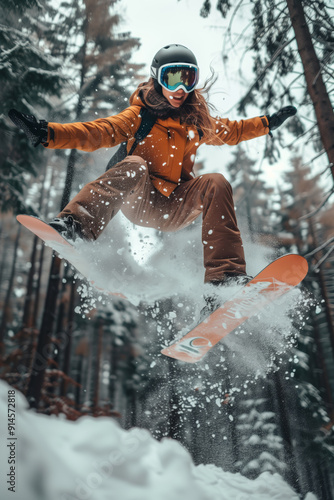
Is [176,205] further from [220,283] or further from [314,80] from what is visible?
[314,80]

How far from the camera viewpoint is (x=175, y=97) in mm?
3537

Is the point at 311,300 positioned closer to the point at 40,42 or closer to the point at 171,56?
the point at 171,56

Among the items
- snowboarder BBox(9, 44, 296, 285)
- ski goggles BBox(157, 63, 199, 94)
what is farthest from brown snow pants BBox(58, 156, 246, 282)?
ski goggles BBox(157, 63, 199, 94)

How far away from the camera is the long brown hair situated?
355 centimetres

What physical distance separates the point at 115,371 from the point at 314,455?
9.16 meters

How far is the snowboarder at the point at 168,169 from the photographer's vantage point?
3.18 meters

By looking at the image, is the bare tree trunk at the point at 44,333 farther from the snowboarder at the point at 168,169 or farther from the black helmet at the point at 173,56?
the black helmet at the point at 173,56

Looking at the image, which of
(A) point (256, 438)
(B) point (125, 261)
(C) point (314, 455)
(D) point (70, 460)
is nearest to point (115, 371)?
(A) point (256, 438)

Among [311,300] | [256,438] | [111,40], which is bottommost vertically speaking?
[256,438]

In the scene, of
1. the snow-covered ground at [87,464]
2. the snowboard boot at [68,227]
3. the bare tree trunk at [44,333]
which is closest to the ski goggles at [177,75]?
the snowboard boot at [68,227]

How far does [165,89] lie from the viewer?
354cm

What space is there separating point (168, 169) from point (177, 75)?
89 centimetres

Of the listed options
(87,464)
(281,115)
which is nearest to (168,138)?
(281,115)

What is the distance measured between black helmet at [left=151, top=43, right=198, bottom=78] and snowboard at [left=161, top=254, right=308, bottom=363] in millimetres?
2090
